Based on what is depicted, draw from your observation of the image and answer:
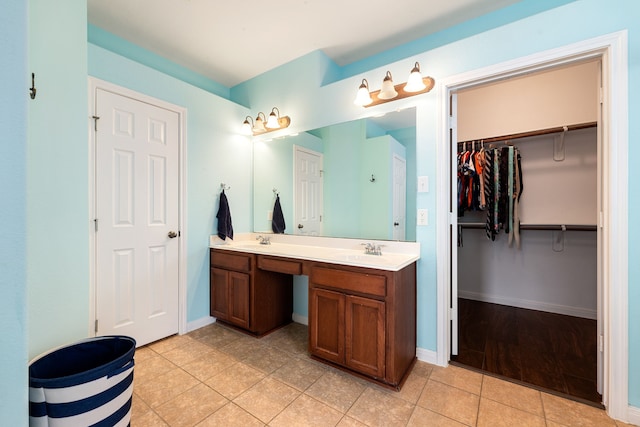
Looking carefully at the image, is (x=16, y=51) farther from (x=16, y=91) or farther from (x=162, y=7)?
(x=162, y=7)

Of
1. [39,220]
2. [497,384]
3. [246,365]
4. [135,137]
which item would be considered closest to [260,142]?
[135,137]

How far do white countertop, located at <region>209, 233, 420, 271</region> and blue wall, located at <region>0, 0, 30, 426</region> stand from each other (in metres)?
1.51

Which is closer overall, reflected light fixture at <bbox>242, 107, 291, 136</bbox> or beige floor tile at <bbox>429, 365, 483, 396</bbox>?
beige floor tile at <bbox>429, 365, 483, 396</bbox>

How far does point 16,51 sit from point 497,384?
278cm

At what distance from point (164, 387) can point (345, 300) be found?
4.35 feet

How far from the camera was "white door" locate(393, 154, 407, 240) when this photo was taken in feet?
7.34

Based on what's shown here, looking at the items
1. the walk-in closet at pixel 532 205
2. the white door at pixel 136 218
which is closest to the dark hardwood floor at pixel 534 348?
the walk-in closet at pixel 532 205

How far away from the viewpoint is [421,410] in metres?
1.57

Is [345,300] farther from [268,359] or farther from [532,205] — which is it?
[532,205]

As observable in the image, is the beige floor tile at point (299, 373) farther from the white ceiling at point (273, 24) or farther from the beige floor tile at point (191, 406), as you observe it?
the white ceiling at point (273, 24)

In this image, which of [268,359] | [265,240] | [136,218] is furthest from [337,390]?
[136,218]

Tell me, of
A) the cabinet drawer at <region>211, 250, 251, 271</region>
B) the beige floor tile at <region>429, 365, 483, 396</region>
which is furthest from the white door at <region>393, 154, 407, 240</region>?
the cabinet drawer at <region>211, 250, 251, 271</region>

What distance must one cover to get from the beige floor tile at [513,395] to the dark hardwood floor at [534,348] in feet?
0.35

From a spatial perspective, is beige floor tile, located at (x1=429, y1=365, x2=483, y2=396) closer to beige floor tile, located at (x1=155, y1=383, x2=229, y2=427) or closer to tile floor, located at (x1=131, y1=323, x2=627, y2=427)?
tile floor, located at (x1=131, y1=323, x2=627, y2=427)
